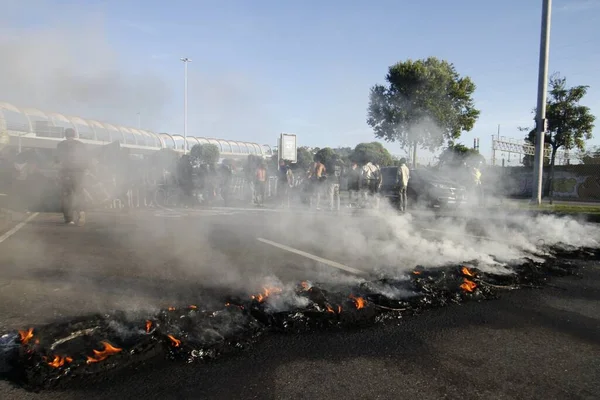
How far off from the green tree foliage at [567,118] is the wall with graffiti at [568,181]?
1.14m

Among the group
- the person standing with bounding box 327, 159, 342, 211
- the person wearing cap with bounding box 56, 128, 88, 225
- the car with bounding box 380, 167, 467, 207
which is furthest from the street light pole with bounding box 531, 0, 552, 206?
the person wearing cap with bounding box 56, 128, 88, 225

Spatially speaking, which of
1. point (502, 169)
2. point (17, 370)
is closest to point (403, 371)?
point (17, 370)

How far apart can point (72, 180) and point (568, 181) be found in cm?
2193

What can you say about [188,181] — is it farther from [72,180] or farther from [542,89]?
[542,89]

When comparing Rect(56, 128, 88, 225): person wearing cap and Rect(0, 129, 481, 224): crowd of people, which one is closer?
Rect(56, 128, 88, 225): person wearing cap

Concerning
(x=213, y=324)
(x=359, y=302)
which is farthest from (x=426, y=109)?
(x=213, y=324)

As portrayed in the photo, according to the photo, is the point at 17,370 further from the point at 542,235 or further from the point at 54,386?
the point at 542,235

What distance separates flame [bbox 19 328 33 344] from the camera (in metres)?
2.32

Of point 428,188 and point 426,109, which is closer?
point 426,109

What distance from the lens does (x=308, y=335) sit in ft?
8.95

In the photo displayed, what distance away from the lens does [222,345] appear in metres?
2.47

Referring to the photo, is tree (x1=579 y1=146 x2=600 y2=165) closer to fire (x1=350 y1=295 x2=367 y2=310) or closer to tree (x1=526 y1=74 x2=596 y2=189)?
tree (x1=526 y1=74 x2=596 y2=189)

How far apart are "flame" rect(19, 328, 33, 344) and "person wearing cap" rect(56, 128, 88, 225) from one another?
3.20m

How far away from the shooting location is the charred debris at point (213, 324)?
7.13ft
